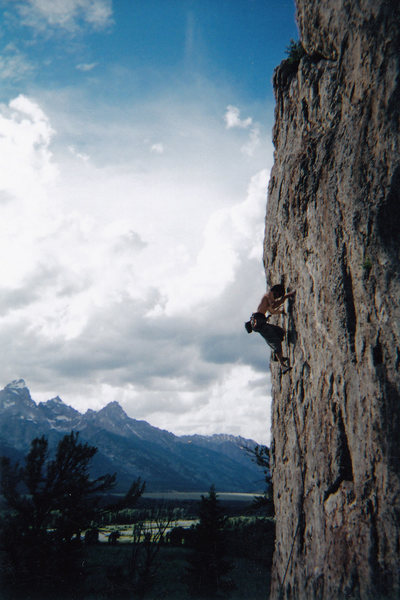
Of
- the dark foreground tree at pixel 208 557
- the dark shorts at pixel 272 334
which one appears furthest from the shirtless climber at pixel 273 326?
the dark foreground tree at pixel 208 557

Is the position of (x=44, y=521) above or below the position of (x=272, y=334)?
below

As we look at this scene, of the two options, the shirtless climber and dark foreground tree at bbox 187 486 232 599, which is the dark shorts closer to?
the shirtless climber

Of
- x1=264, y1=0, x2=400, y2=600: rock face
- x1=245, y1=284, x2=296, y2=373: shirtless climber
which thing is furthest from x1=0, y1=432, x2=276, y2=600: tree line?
x1=245, y1=284, x2=296, y2=373: shirtless climber

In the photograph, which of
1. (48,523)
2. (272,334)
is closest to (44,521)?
(48,523)

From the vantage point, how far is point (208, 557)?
21.0m

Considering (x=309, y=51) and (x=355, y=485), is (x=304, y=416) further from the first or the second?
(x=309, y=51)

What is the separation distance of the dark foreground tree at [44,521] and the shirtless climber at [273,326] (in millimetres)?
12415

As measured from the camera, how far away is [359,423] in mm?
7797

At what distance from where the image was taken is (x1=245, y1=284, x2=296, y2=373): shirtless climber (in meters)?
10.9

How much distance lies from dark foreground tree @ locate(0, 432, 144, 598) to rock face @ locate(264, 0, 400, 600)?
10872mm

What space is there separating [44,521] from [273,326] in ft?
48.0

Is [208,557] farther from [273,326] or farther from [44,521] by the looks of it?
[273,326]

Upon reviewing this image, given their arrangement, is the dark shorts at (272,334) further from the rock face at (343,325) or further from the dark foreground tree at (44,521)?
the dark foreground tree at (44,521)

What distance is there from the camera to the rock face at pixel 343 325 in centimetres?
720
